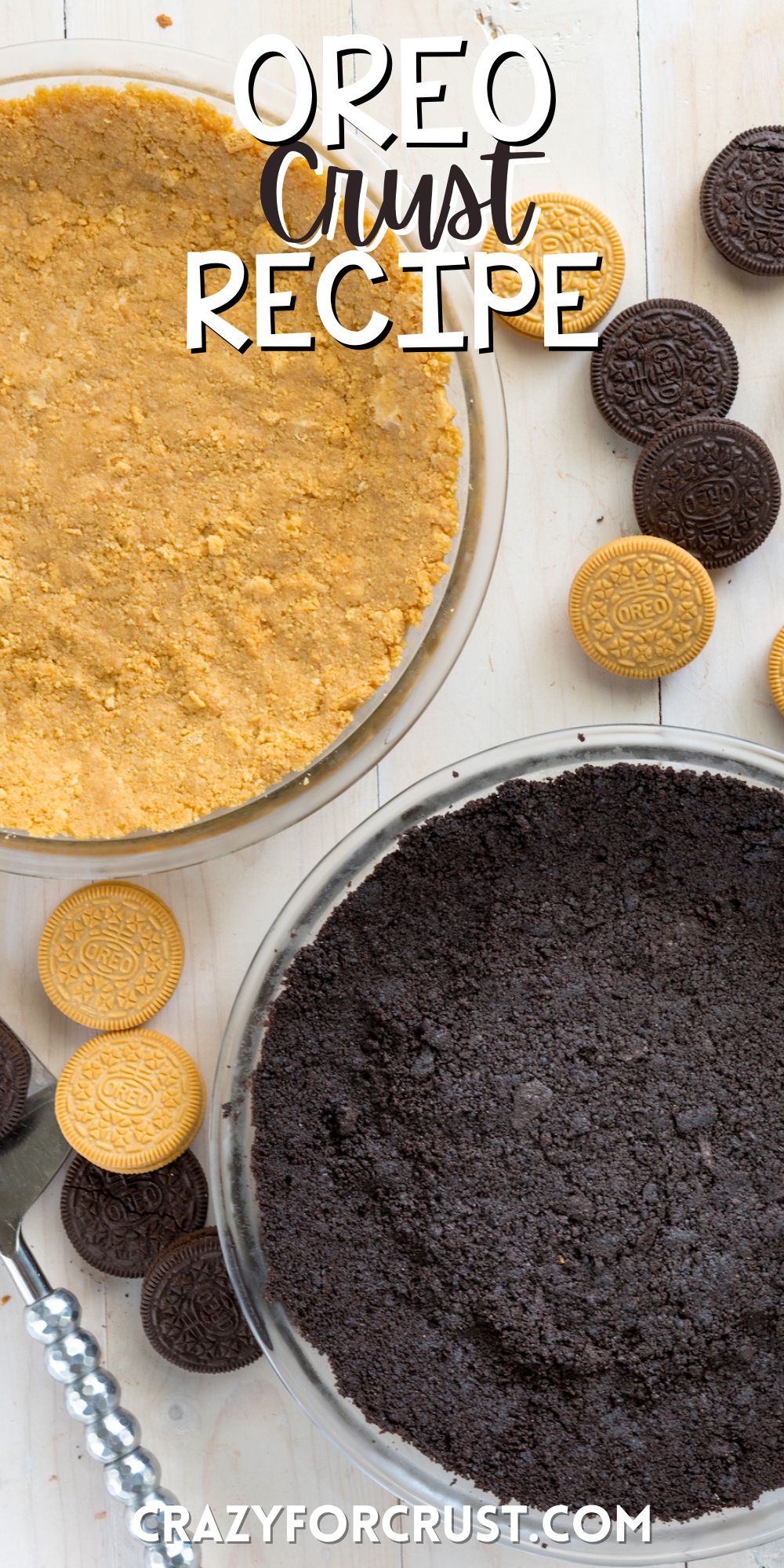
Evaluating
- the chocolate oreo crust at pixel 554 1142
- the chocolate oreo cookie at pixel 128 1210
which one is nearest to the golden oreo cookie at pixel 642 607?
the chocolate oreo crust at pixel 554 1142

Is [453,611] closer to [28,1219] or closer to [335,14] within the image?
[335,14]

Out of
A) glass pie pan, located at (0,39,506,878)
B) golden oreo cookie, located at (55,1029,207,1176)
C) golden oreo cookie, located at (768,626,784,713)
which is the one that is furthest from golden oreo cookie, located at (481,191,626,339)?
golden oreo cookie, located at (55,1029,207,1176)

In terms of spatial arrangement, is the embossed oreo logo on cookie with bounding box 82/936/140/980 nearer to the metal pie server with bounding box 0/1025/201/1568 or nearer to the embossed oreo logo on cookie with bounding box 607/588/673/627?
the metal pie server with bounding box 0/1025/201/1568

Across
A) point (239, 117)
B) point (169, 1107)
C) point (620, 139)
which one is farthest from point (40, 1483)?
point (620, 139)

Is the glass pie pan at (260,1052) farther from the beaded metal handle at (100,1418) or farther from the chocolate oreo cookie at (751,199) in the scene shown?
the chocolate oreo cookie at (751,199)

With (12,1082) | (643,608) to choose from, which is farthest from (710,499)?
(12,1082)
